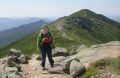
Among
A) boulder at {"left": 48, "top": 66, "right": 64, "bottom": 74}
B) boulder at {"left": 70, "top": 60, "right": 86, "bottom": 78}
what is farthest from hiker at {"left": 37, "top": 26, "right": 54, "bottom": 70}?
boulder at {"left": 70, "top": 60, "right": 86, "bottom": 78}

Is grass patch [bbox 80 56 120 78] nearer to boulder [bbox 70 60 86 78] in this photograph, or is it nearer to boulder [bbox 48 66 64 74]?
boulder [bbox 70 60 86 78]

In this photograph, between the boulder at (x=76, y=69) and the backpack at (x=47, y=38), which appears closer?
the boulder at (x=76, y=69)

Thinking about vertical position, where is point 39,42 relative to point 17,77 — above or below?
above

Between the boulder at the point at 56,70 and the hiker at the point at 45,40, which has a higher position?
the hiker at the point at 45,40

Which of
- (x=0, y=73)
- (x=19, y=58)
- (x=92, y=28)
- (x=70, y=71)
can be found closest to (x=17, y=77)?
(x=0, y=73)

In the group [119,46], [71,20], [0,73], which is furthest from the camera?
[71,20]

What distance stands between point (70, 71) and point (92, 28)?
4941 inches

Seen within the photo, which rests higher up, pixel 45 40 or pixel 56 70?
pixel 45 40

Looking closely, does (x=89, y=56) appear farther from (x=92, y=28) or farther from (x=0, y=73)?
(x=92, y=28)

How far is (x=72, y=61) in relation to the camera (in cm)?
2130

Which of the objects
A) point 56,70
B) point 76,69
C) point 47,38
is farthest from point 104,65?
point 47,38

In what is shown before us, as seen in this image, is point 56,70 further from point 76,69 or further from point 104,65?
point 104,65

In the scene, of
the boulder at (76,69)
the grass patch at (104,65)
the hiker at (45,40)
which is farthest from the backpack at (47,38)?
the grass patch at (104,65)

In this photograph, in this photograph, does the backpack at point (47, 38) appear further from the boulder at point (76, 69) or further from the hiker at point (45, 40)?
the boulder at point (76, 69)
